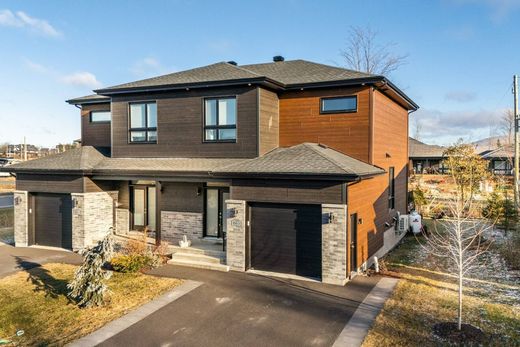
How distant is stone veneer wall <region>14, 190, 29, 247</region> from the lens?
14.7m

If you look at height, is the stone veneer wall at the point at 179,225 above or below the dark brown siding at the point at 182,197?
below

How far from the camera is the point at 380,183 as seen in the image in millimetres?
14000

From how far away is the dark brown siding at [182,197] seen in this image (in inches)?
561

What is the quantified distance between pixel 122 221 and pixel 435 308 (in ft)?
39.5

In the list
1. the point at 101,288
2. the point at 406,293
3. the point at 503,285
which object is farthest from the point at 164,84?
the point at 503,285

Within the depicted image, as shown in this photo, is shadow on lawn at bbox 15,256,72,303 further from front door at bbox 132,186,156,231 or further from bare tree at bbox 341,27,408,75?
bare tree at bbox 341,27,408,75

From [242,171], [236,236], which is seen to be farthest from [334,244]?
[242,171]

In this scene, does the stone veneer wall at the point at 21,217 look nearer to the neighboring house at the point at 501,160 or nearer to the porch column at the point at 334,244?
the porch column at the point at 334,244

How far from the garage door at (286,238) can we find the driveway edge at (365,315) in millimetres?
1752

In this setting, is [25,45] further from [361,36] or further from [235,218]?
[361,36]

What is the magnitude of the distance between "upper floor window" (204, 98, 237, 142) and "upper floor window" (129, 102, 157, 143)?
7.48 ft

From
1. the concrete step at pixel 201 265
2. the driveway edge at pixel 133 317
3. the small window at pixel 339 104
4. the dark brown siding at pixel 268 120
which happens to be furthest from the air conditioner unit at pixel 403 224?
the driveway edge at pixel 133 317

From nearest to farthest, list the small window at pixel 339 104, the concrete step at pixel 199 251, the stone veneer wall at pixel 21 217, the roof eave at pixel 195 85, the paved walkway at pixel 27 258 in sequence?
the paved walkway at pixel 27 258
the concrete step at pixel 199 251
the roof eave at pixel 195 85
the small window at pixel 339 104
the stone veneer wall at pixel 21 217

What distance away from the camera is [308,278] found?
10555 millimetres
